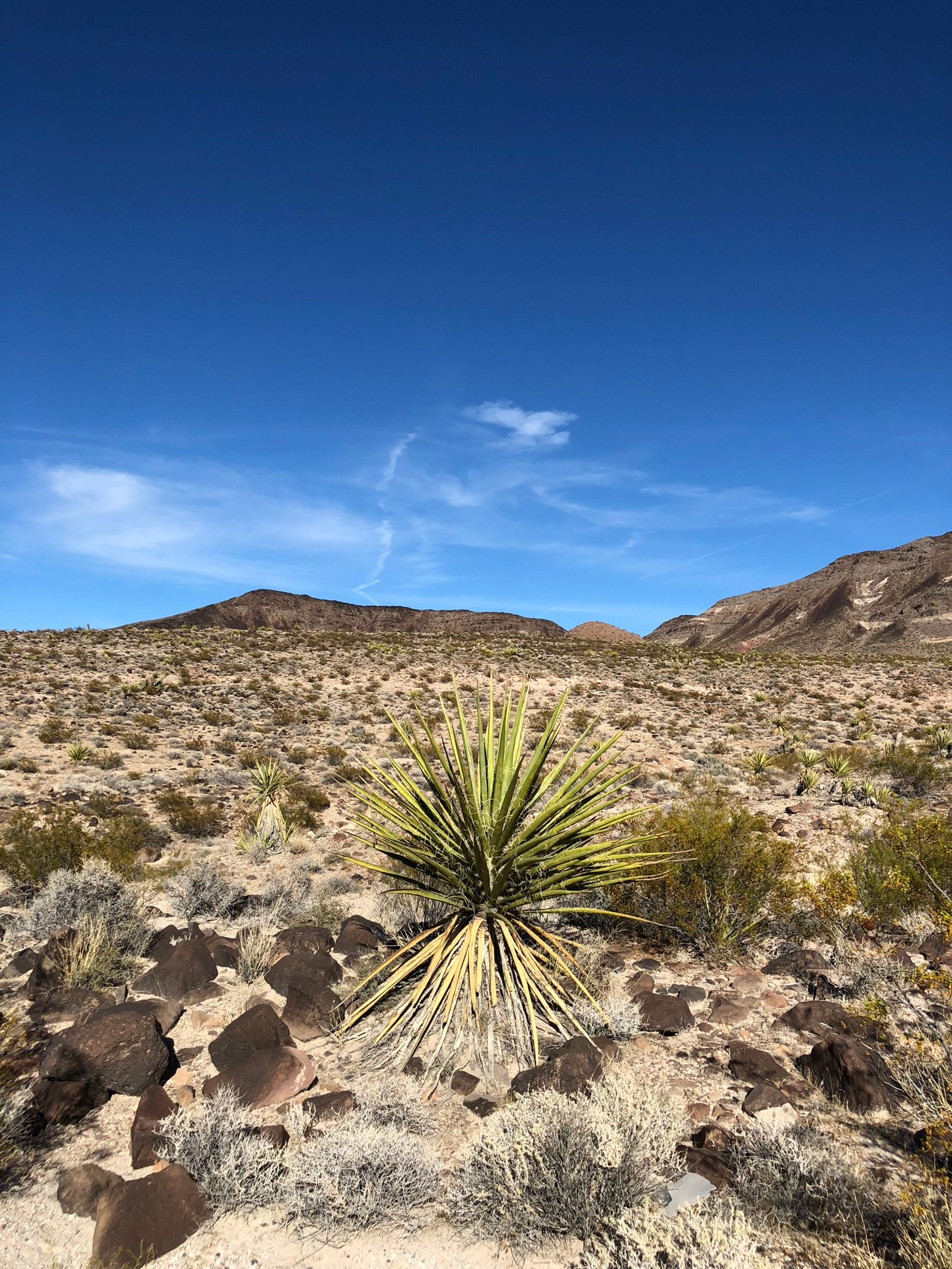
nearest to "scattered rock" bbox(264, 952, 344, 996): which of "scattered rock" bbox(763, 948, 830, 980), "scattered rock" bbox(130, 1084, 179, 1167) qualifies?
"scattered rock" bbox(130, 1084, 179, 1167)

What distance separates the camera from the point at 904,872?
6.45m

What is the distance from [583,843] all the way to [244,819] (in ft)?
24.4

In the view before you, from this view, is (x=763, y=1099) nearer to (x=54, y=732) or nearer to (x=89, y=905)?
(x=89, y=905)

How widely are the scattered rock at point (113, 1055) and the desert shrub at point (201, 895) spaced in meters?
2.74

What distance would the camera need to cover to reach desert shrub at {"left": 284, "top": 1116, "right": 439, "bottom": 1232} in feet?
10.5

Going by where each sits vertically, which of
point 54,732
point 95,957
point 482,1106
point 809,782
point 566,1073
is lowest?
point 482,1106

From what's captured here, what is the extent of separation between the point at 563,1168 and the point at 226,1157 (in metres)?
1.72

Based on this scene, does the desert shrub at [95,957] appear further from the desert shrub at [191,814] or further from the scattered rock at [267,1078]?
the desert shrub at [191,814]

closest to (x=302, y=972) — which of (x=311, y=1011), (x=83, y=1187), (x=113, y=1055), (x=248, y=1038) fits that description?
(x=311, y=1011)

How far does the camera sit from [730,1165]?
130 inches

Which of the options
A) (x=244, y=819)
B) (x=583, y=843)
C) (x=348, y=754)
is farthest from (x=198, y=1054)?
(x=348, y=754)

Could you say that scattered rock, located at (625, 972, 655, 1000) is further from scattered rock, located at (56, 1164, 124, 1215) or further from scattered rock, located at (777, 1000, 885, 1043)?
scattered rock, located at (56, 1164, 124, 1215)

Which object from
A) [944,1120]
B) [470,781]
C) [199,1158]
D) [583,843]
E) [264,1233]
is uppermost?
[470,781]

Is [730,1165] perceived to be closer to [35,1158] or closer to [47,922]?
[35,1158]
